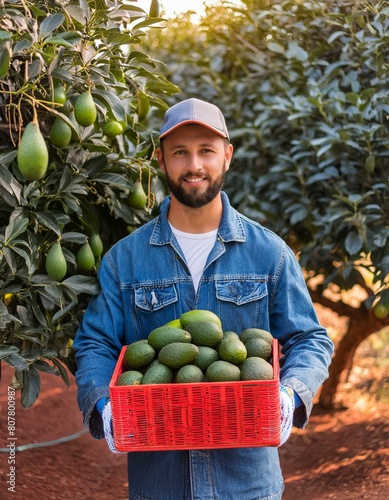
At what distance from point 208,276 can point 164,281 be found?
0.14m

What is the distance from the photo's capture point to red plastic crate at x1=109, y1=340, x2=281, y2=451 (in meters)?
1.67

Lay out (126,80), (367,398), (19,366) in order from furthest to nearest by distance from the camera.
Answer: (367,398) < (126,80) < (19,366)

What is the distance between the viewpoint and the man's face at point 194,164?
2.08 metres

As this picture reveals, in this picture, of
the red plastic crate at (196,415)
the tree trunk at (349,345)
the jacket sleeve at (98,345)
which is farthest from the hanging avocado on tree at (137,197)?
the tree trunk at (349,345)

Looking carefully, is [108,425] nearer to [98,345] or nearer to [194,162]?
[98,345]

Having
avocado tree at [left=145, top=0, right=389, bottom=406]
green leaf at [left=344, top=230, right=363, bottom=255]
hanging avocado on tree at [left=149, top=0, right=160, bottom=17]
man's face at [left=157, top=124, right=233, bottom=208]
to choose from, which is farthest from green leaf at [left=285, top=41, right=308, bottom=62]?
man's face at [left=157, top=124, right=233, bottom=208]

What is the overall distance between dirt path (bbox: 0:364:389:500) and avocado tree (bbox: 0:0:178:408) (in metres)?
1.09

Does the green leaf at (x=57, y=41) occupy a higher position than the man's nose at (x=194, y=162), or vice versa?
the green leaf at (x=57, y=41)

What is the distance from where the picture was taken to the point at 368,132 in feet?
10.4

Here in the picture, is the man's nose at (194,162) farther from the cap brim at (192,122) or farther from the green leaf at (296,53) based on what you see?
the green leaf at (296,53)

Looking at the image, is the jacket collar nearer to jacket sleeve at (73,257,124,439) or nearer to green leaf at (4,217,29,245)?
jacket sleeve at (73,257,124,439)

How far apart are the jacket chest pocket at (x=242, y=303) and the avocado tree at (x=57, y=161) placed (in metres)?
0.41

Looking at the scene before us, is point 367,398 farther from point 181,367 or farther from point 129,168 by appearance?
point 181,367

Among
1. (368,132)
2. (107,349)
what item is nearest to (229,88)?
(368,132)
